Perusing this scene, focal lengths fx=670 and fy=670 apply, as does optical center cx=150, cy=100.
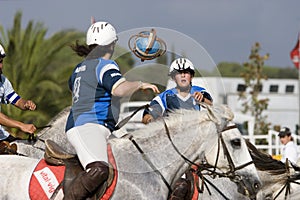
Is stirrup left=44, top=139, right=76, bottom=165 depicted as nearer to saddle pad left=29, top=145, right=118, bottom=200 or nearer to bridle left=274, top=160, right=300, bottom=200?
saddle pad left=29, top=145, right=118, bottom=200

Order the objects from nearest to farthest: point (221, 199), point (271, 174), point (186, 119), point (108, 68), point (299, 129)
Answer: point (108, 68) → point (186, 119) → point (221, 199) → point (271, 174) → point (299, 129)

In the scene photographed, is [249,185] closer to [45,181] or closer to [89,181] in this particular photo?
[89,181]

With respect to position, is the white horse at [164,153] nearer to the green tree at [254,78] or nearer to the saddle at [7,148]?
the saddle at [7,148]

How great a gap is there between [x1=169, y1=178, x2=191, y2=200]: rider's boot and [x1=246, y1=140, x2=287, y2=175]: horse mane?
4.79 feet

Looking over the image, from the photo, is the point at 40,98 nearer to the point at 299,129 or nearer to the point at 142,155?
the point at 299,129

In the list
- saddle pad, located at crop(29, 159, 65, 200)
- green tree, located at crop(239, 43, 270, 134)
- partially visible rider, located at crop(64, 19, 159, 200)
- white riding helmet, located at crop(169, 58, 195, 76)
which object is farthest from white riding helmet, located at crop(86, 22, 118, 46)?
green tree, located at crop(239, 43, 270, 134)

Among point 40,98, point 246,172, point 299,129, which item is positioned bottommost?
point 299,129

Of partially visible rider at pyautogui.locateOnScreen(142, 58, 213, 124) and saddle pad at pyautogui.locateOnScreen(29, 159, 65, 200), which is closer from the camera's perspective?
saddle pad at pyautogui.locateOnScreen(29, 159, 65, 200)

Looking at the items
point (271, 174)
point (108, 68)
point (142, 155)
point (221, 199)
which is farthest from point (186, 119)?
point (271, 174)

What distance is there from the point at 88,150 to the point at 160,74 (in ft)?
5.12

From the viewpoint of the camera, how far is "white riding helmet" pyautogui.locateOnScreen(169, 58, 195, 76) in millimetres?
9375

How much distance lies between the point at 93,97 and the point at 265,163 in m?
4.32

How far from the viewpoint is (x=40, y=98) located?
2398cm

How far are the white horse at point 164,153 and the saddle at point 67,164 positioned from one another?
141 millimetres
